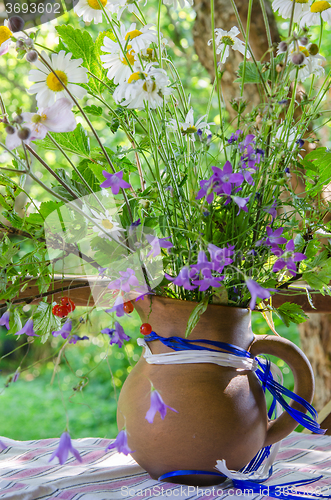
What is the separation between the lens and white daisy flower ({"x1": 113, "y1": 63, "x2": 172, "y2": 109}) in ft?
1.22

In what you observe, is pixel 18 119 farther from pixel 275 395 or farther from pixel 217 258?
pixel 275 395

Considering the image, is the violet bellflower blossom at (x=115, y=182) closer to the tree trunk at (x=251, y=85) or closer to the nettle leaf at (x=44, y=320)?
the nettle leaf at (x=44, y=320)

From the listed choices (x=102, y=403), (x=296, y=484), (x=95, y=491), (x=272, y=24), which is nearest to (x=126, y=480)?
(x=95, y=491)

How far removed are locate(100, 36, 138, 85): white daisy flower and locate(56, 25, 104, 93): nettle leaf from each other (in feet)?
0.09

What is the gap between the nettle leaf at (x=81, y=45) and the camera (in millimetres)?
455

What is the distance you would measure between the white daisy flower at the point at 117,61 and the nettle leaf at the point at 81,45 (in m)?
0.03

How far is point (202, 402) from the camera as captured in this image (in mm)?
431

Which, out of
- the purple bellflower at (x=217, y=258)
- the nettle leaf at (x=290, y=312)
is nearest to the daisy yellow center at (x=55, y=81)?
the purple bellflower at (x=217, y=258)

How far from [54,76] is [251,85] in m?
1.00

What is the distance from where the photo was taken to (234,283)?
1.48 feet

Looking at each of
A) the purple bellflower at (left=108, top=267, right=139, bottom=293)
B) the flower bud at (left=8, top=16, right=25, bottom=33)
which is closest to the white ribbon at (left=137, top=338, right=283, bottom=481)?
the purple bellflower at (left=108, top=267, right=139, bottom=293)

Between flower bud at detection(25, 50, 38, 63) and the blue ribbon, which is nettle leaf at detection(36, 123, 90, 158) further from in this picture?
the blue ribbon

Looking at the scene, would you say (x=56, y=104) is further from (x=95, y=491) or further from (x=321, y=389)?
(x=321, y=389)

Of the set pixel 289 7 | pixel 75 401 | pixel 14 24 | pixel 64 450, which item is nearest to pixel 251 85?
pixel 289 7
